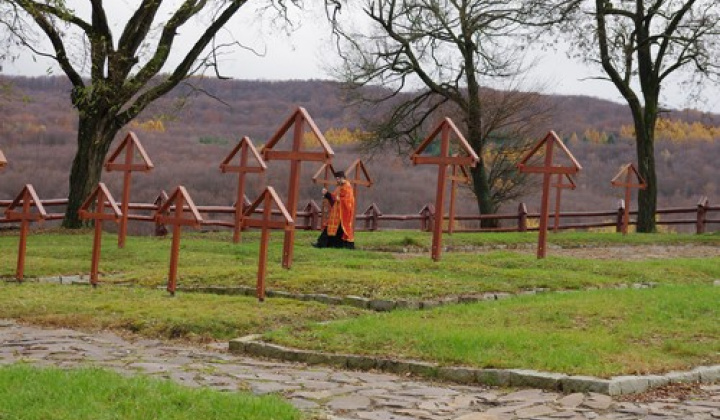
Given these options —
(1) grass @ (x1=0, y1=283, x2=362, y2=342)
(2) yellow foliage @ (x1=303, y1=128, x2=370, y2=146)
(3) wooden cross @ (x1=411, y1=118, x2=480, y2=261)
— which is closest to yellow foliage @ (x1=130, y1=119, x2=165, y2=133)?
(2) yellow foliage @ (x1=303, y1=128, x2=370, y2=146)

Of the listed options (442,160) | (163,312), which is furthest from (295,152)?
(163,312)

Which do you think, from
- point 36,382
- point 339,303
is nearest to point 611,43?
point 339,303

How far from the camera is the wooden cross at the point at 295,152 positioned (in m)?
17.0

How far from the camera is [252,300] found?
15156mm

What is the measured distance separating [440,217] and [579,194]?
41690mm

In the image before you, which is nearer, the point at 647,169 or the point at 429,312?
the point at 429,312

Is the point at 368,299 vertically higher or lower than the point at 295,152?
lower

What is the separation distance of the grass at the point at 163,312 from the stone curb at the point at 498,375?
4.54ft

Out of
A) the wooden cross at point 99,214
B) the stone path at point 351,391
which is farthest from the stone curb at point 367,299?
the stone path at point 351,391

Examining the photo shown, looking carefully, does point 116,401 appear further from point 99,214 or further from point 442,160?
point 442,160

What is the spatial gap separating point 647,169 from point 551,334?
78.7 ft

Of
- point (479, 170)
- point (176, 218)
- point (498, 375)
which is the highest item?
point (479, 170)

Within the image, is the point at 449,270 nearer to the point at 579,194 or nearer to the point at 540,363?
the point at 540,363

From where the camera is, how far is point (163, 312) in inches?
549
